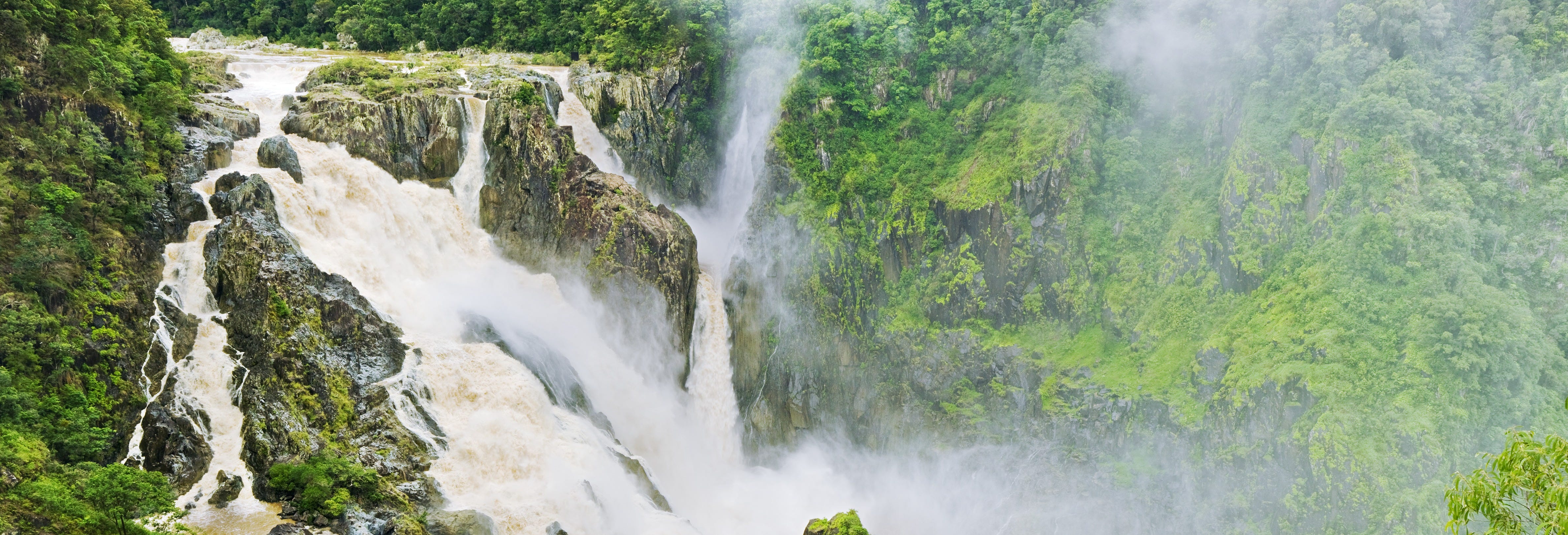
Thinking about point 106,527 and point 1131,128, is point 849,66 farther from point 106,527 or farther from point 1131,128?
point 106,527

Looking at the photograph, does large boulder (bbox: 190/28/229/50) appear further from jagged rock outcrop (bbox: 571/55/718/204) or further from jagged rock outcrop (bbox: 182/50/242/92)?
jagged rock outcrop (bbox: 571/55/718/204)

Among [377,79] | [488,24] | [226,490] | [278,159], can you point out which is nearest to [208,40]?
[488,24]

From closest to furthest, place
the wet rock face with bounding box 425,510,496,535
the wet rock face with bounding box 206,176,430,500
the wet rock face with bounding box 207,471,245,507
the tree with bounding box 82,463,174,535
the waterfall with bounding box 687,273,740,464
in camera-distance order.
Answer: the tree with bounding box 82,463,174,535 → the wet rock face with bounding box 207,471,245,507 → the wet rock face with bounding box 425,510,496,535 → the wet rock face with bounding box 206,176,430,500 → the waterfall with bounding box 687,273,740,464

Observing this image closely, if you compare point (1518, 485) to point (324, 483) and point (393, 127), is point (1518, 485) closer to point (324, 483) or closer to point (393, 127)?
point (324, 483)

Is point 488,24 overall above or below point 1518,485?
above

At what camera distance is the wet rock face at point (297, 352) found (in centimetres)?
2014

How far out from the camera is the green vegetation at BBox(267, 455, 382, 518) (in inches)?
738

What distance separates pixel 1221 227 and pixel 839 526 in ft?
50.3

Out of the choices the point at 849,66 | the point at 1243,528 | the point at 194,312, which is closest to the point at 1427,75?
the point at 1243,528

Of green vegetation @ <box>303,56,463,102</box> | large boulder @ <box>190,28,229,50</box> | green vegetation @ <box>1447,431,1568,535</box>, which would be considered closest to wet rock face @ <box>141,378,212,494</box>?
green vegetation @ <box>303,56,463,102</box>

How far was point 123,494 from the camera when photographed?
16547mm

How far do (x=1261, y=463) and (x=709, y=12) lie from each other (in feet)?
83.4

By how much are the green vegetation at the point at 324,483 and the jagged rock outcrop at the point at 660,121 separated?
1605 centimetres

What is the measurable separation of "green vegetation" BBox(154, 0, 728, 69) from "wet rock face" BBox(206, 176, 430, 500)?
52.9ft
